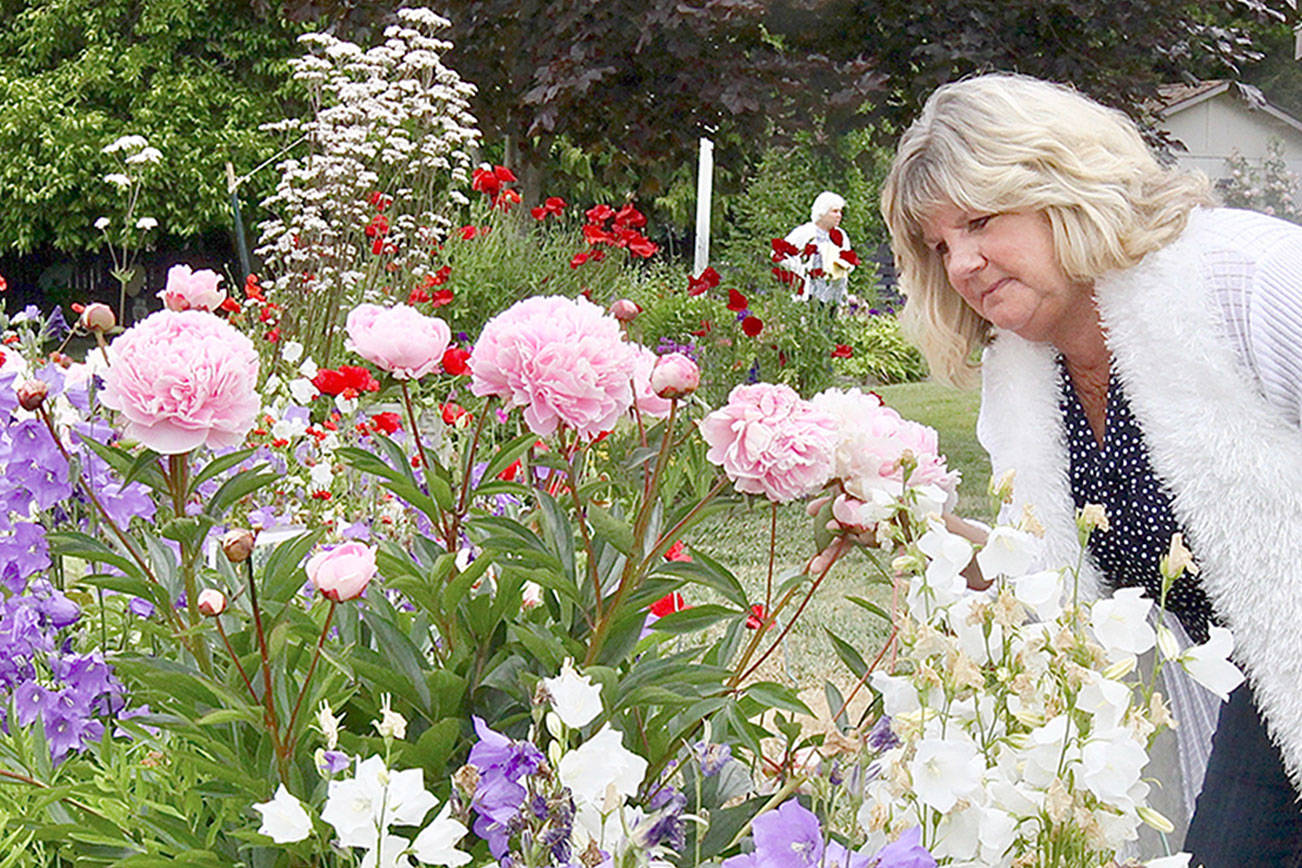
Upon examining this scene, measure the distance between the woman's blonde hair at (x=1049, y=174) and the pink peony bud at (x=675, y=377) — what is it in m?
0.87

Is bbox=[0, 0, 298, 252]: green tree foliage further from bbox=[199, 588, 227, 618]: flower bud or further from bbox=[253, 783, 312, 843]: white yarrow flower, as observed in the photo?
bbox=[253, 783, 312, 843]: white yarrow flower

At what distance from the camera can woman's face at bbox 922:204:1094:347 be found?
6.15 ft

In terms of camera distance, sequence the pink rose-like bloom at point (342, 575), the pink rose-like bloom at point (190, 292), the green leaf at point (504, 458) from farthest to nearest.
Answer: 1. the pink rose-like bloom at point (190, 292)
2. the green leaf at point (504, 458)
3. the pink rose-like bloom at point (342, 575)

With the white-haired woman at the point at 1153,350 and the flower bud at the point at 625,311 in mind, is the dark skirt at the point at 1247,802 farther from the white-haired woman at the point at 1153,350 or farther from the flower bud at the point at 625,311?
the flower bud at the point at 625,311

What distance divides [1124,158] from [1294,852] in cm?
111

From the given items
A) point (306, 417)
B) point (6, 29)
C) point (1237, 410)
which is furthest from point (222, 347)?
point (6, 29)

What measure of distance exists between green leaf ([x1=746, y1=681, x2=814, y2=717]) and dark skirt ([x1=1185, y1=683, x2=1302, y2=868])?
1.16 m

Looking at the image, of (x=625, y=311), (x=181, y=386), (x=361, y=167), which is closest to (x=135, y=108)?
(x=361, y=167)

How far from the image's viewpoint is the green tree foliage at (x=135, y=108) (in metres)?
17.8

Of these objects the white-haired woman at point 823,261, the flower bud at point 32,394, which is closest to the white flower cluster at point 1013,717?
the flower bud at point 32,394

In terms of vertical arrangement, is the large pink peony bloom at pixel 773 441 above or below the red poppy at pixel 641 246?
above

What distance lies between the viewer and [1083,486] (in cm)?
211

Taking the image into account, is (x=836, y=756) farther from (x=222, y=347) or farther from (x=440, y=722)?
(x=222, y=347)

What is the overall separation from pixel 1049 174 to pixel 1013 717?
1.15 meters
